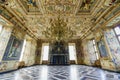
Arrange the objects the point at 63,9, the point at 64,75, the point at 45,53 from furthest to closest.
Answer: the point at 45,53, the point at 63,9, the point at 64,75

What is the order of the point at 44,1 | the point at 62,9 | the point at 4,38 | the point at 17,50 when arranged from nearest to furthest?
the point at 44,1 < the point at 4,38 < the point at 62,9 < the point at 17,50

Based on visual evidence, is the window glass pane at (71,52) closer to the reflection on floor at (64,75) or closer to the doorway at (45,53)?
the doorway at (45,53)

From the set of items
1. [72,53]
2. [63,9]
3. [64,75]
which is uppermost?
[63,9]

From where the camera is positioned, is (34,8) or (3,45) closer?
(3,45)

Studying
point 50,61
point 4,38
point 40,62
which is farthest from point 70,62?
point 4,38


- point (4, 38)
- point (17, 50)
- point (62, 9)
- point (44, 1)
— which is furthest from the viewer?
point (17, 50)

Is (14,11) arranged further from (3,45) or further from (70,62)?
(70,62)

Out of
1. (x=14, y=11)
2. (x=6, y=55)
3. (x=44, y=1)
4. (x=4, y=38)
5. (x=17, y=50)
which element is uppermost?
(x=44, y=1)

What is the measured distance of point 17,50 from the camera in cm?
598

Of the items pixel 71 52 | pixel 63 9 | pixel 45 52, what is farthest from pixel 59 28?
pixel 71 52

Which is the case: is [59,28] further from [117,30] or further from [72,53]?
[72,53]

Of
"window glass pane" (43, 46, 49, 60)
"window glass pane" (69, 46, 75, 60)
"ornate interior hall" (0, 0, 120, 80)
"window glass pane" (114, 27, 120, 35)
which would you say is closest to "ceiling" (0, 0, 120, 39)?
"ornate interior hall" (0, 0, 120, 80)

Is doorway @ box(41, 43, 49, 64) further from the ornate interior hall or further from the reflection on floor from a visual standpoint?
the reflection on floor

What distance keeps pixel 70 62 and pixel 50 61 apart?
3.45 m
